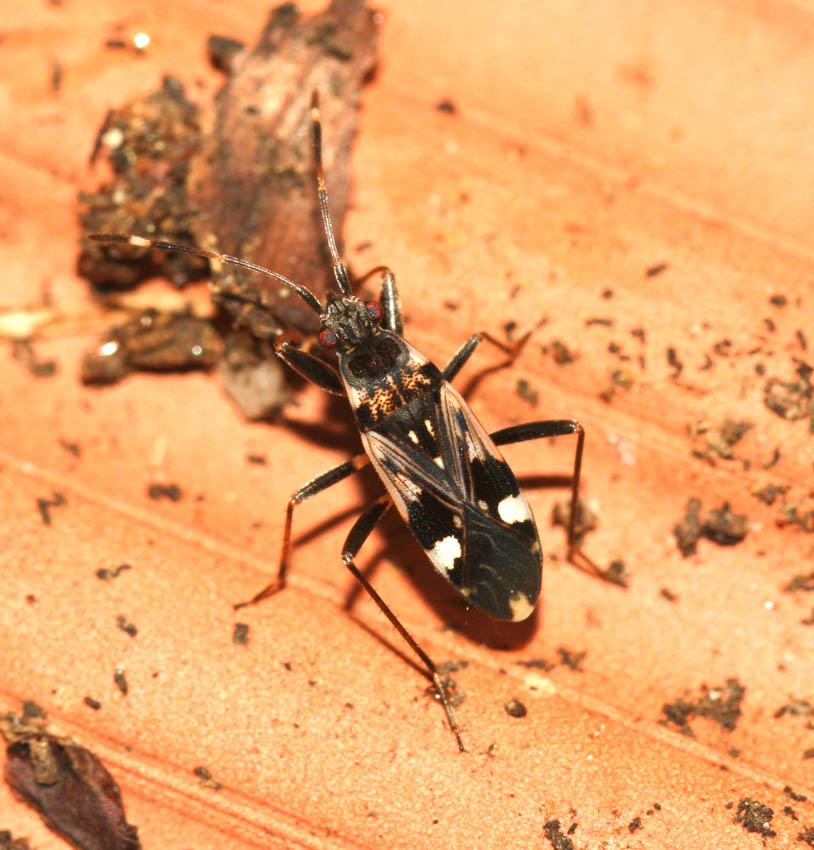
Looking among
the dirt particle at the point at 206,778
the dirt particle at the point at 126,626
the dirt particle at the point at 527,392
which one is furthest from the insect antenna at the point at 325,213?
the dirt particle at the point at 206,778

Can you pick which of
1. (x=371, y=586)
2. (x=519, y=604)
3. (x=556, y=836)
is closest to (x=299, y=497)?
(x=371, y=586)

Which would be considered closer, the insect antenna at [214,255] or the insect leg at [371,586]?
the insect leg at [371,586]

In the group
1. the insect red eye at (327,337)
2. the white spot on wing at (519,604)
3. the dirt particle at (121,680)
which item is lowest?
the dirt particle at (121,680)

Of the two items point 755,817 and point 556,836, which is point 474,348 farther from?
point 755,817

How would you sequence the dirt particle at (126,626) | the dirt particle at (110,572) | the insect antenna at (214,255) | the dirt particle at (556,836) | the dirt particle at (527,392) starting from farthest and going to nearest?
the dirt particle at (527,392), the insect antenna at (214,255), the dirt particle at (110,572), the dirt particle at (126,626), the dirt particle at (556,836)

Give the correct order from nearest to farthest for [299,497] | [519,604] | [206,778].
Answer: [206,778] < [519,604] < [299,497]

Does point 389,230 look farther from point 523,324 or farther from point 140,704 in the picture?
point 140,704

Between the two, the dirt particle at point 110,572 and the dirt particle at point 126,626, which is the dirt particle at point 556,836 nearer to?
the dirt particle at point 126,626
